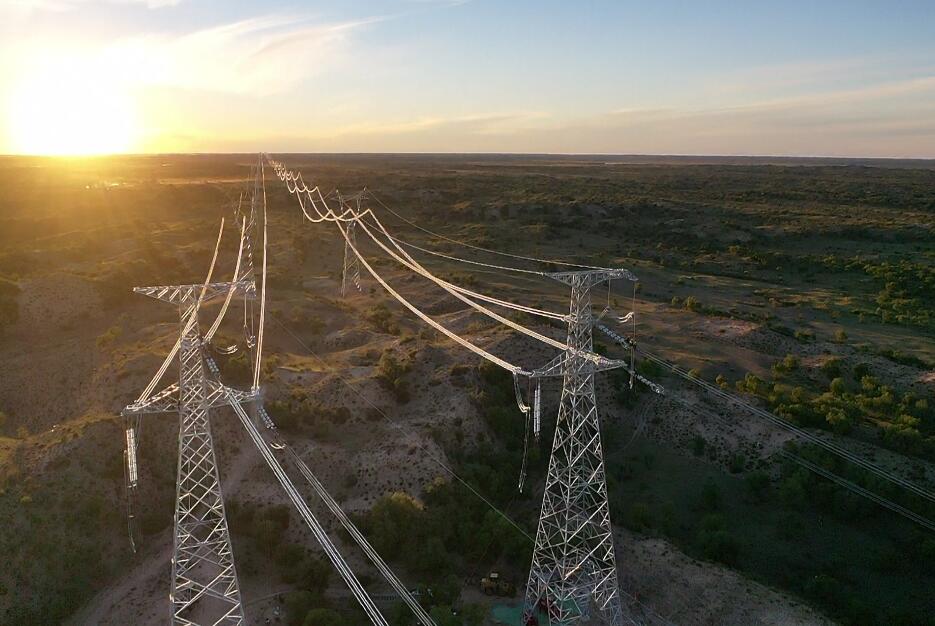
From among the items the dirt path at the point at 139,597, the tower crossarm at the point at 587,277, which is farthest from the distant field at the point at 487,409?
the tower crossarm at the point at 587,277

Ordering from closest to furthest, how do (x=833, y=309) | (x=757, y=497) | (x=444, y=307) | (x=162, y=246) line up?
1. (x=757, y=497)
2. (x=444, y=307)
3. (x=833, y=309)
4. (x=162, y=246)

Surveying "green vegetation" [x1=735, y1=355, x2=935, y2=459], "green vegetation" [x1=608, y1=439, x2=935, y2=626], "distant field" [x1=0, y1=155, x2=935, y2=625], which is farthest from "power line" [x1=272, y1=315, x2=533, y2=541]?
"green vegetation" [x1=735, y1=355, x2=935, y2=459]

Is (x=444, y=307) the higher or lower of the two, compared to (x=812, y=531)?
higher

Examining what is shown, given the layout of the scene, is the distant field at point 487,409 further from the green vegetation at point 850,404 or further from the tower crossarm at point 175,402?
the tower crossarm at point 175,402

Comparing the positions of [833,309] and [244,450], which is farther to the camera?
[833,309]

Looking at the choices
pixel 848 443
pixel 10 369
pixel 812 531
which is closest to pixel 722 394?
pixel 848 443

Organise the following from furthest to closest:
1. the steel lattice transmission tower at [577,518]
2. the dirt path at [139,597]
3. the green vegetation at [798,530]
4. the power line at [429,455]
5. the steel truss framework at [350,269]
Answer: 1. the steel truss framework at [350,269]
2. the power line at [429,455]
3. the green vegetation at [798,530]
4. the dirt path at [139,597]
5. the steel lattice transmission tower at [577,518]

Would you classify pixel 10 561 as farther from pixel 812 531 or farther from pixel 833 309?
pixel 833 309

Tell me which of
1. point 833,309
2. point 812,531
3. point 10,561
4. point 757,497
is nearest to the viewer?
point 10,561

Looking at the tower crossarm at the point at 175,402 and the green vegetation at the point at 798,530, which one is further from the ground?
the tower crossarm at the point at 175,402

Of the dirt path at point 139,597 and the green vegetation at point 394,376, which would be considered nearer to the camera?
the dirt path at point 139,597

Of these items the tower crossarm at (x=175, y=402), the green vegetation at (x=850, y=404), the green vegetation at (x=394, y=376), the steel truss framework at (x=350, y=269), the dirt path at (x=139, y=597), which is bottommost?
the dirt path at (x=139, y=597)
